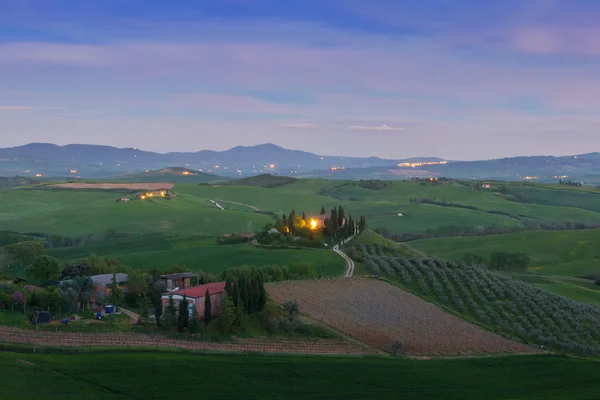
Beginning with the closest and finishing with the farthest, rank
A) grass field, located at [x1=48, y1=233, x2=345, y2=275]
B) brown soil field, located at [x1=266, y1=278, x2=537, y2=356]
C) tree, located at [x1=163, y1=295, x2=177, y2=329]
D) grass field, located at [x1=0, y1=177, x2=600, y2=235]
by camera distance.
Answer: tree, located at [x1=163, y1=295, x2=177, y2=329], brown soil field, located at [x1=266, y1=278, x2=537, y2=356], grass field, located at [x1=48, y1=233, x2=345, y2=275], grass field, located at [x1=0, y1=177, x2=600, y2=235]

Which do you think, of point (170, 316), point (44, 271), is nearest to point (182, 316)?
point (170, 316)

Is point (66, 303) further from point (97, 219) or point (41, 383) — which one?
point (97, 219)

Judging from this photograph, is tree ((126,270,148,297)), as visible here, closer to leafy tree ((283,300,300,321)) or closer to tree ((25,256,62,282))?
tree ((25,256,62,282))

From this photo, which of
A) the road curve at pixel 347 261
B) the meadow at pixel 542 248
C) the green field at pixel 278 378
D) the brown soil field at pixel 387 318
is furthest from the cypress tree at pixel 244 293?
the meadow at pixel 542 248

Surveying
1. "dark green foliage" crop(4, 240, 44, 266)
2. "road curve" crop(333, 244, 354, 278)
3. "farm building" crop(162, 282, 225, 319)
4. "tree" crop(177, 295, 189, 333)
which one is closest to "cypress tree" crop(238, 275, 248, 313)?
"farm building" crop(162, 282, 225, 319)

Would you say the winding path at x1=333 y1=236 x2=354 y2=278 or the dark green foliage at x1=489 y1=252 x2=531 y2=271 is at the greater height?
the winding path at x1=333 y1=236 x2=354 y2=278

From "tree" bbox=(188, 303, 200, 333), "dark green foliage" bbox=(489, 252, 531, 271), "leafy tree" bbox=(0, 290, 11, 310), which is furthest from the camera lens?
"dark green foliage" bbox=(489, 252, 531, 271)

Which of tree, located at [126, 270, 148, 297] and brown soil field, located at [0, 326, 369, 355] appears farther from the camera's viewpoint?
tree, located at [126, 270, 148, 297]

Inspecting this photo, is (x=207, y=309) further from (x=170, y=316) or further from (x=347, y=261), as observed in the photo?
(x=347, y=261)
